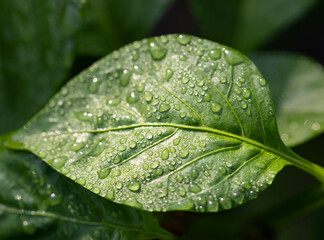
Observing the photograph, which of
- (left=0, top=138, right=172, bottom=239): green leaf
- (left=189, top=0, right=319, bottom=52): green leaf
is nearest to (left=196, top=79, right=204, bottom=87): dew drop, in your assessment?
(left=0, top=138, right=172, bottom=239): green leaf

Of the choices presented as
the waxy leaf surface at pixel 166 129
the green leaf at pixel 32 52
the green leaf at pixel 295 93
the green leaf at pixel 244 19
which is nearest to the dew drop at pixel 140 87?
the waxy leaf surface at pixel 166 129

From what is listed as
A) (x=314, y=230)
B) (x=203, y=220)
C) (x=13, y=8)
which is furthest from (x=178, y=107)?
(x=314, y=230)

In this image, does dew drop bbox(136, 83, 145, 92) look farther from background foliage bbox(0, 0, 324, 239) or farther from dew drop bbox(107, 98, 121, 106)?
background foliage bbox(0, 0, 324, 239)

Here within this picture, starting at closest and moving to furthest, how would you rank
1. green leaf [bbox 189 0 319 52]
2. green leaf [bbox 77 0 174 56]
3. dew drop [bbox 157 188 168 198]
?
1. dew drop [bbox 157 188 168 198]
2. green leaf [bbox 77 0 174 56]
3. green leaf [bbox 189 0 319 52]

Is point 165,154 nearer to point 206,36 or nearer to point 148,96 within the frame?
point 148,96

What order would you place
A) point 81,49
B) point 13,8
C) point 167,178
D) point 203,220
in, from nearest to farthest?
point 167,178, point 13,8, point 81,49, point 203,220

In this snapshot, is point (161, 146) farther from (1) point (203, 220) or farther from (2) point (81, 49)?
(1) point (203, 220)

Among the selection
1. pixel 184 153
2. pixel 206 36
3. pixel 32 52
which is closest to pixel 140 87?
pixel 184 153
